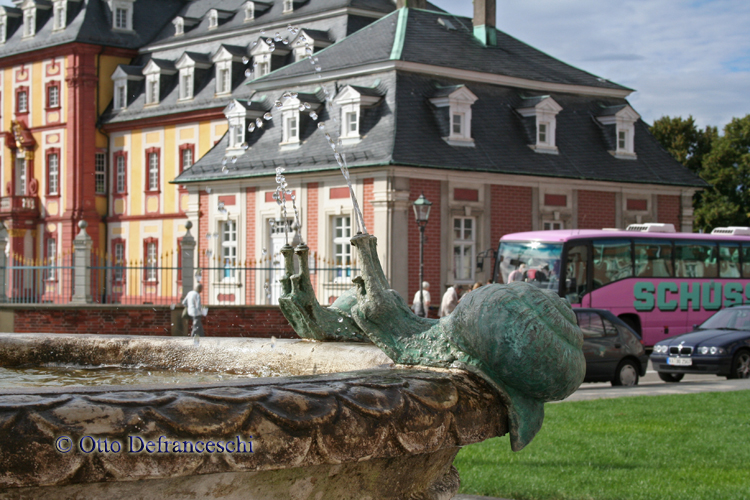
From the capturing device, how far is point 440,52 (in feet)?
109

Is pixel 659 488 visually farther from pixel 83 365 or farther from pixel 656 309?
pixel 656 309

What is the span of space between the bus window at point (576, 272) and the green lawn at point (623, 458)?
1360 centimetres

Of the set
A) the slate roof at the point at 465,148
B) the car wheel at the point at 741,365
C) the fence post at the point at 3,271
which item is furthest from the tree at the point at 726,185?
the fence post at the point at 3,271

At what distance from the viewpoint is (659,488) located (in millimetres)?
7062

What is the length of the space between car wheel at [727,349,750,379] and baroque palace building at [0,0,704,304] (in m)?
10.9

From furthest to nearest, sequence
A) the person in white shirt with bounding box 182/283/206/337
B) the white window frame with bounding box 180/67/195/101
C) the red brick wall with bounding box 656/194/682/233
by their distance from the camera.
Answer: the white window frame with bounding box 180/67/195/101 < the red brick wall with bounding box 656/194/682/233 < the person in white shirt with bounding box 182/283/206/337

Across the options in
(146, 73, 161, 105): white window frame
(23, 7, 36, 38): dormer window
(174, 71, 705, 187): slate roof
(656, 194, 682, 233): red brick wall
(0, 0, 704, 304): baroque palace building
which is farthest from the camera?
(23, 7, 36, 38): dormer window

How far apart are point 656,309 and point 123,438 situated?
25.8 meters

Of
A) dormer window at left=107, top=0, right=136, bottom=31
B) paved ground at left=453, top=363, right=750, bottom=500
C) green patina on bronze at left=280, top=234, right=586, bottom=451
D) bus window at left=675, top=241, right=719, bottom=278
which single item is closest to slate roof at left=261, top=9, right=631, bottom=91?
bus window at left=675, top=241, right=719, bottom=278

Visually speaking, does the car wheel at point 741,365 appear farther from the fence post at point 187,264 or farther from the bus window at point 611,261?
the fence post at point 187,264

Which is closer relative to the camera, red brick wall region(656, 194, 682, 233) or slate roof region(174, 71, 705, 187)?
slate roof region(174, 71, 705, 187)

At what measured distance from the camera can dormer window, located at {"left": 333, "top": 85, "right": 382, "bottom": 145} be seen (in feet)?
102

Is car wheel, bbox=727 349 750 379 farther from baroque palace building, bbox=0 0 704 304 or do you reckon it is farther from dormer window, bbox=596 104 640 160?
dormer window, bbox=596 104 640 160

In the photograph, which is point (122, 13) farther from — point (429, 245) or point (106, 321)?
point (106, 321)
